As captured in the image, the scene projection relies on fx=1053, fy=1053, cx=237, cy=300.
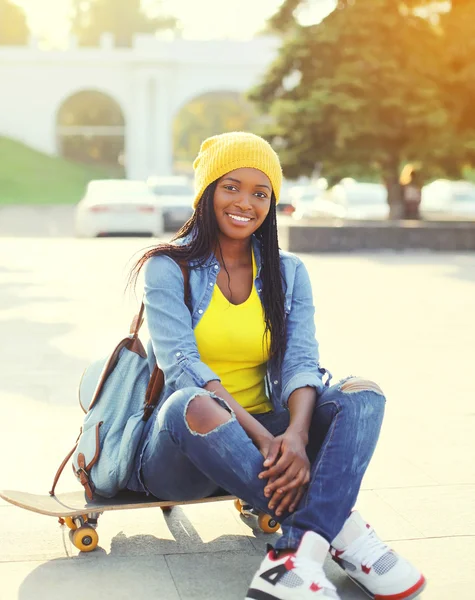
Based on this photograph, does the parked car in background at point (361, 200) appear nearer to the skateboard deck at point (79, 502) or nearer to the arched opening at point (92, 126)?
the skateboard deck at point (79, 502)

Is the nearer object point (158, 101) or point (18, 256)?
point (18, 256)

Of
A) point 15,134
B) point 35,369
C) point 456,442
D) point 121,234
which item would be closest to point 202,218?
point 456,442

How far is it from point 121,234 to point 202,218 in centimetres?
1727

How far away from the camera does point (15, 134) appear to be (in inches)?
2098

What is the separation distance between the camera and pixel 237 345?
340 cm

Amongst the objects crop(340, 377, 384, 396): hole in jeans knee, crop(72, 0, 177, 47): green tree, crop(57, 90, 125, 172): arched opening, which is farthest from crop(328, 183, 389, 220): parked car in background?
crop(72, 0, 177, 47): green tree

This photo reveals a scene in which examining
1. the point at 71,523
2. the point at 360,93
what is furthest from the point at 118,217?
the point at 71,523

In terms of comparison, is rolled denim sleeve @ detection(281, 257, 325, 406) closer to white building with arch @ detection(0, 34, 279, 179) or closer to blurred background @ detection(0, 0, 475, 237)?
blurred background @ detection(0, 0, 475, 237)

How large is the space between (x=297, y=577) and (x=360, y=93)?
1609cm

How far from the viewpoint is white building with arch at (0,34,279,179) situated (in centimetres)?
5012

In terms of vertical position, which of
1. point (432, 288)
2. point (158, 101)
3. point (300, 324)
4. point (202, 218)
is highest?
point (158, 101)

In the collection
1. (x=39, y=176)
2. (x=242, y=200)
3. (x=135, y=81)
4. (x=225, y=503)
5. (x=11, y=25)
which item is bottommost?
(x=225, y=503)

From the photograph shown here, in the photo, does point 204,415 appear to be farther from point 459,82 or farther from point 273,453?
point 459,82

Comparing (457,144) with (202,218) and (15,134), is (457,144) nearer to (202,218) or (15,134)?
(202,218)
